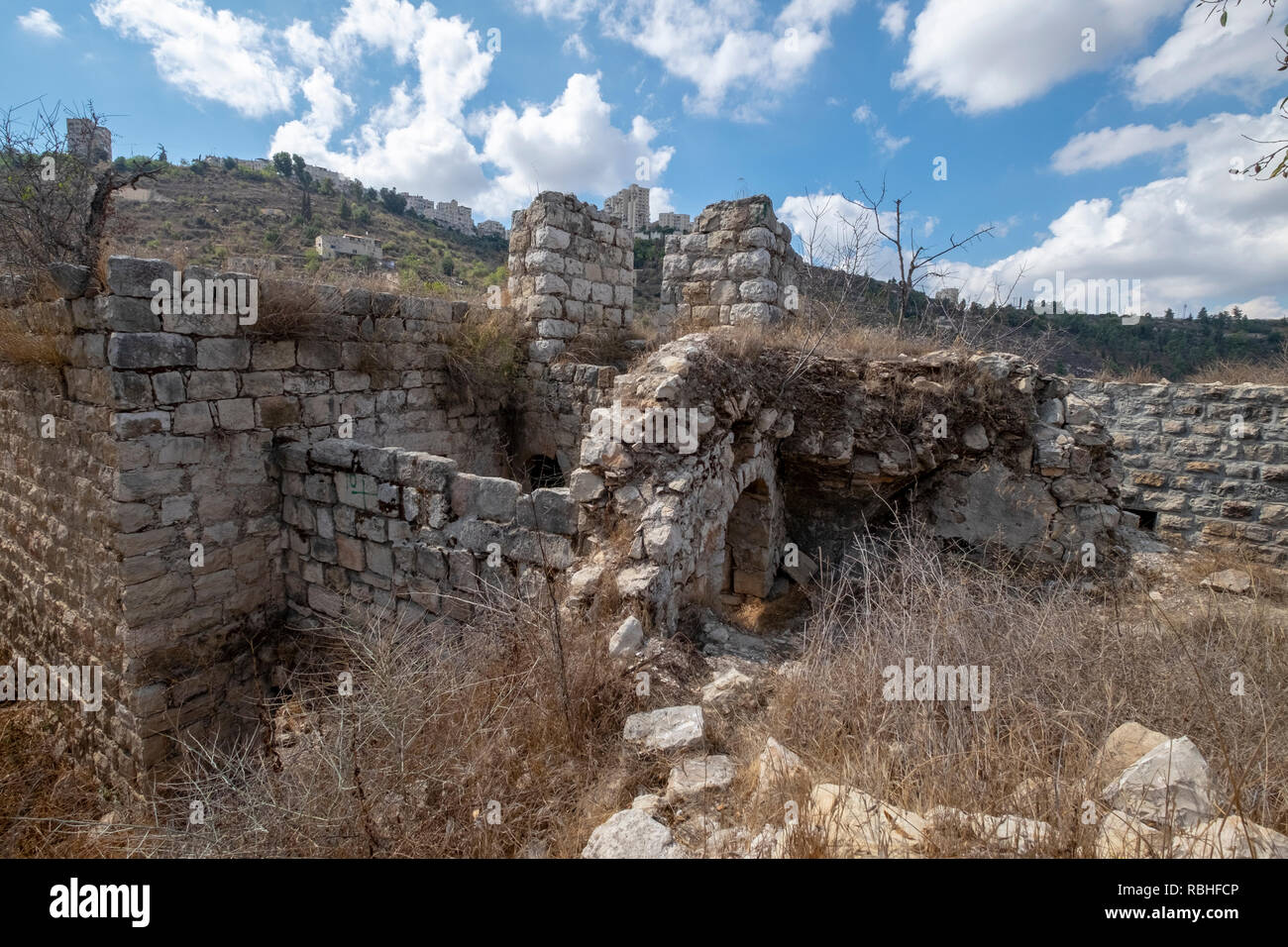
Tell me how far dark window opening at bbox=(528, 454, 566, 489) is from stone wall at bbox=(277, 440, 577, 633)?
3.06m

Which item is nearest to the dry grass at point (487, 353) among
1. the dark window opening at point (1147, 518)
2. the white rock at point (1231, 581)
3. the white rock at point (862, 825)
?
the white rock at point (862, 825)

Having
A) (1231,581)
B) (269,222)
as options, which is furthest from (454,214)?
(1231,581)

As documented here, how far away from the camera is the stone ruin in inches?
153

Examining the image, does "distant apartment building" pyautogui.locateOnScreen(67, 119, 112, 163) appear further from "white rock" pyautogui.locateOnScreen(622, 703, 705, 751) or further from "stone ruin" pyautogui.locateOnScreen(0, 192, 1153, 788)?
"white rock" pyautogui.locateOnScreen(622, 703, 705, 751)

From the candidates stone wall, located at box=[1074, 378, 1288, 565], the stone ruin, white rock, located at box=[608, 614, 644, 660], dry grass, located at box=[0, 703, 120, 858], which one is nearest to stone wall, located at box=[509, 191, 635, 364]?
the stone ruin

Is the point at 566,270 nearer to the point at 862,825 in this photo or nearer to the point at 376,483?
the point at 376,483

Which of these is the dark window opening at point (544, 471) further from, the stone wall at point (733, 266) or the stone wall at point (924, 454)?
the stone wall at point (924, 454)

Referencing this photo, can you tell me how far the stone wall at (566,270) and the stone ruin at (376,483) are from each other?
0.89 meters

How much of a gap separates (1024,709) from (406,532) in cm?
358

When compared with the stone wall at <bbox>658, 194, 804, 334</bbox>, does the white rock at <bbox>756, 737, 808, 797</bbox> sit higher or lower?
lower

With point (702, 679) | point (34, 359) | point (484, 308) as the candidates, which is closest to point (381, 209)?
point (484, 308)

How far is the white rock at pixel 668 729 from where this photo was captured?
7.91ft

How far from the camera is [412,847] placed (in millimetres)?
1912
